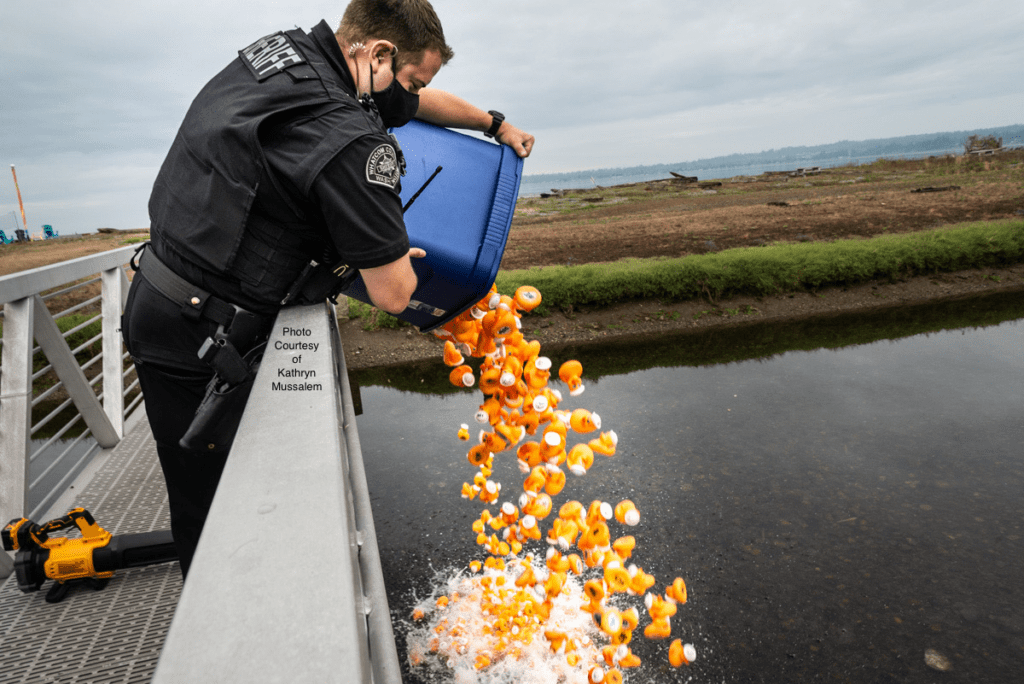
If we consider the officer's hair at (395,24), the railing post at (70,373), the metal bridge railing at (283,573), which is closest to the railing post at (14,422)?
the railing post at (70,373)

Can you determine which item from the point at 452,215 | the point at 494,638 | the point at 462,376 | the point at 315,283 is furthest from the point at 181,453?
the point at 494,638

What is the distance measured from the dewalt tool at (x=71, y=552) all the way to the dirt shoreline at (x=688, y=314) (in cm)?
486

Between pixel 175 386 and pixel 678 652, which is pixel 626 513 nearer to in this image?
pixel 678 652

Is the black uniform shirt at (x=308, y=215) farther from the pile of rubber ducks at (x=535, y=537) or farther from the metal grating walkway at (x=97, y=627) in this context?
the metal grating walkway at (x=97, y=627)

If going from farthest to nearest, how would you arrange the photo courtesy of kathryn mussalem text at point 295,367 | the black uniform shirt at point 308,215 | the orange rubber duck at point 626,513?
1. the orange rubber duck at point 626,513
2. the black uniform shirt at point 308,215
3. the photo courtesy of kathryn mussalem text at point 295,367

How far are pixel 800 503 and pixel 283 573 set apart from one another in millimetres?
3833

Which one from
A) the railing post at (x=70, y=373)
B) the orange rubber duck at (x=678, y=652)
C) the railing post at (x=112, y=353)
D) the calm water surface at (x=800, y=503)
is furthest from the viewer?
the railing post at (x=112, y=353)

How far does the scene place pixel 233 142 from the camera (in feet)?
4.98

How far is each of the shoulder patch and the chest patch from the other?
41cm

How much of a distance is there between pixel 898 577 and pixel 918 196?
19875 millimetres

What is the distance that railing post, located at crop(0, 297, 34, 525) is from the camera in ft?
8.60

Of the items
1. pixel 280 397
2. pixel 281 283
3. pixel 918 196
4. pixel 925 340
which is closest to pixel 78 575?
pixel 281 283

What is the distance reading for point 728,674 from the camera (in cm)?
256

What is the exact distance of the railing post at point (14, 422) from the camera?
262 centimetres
